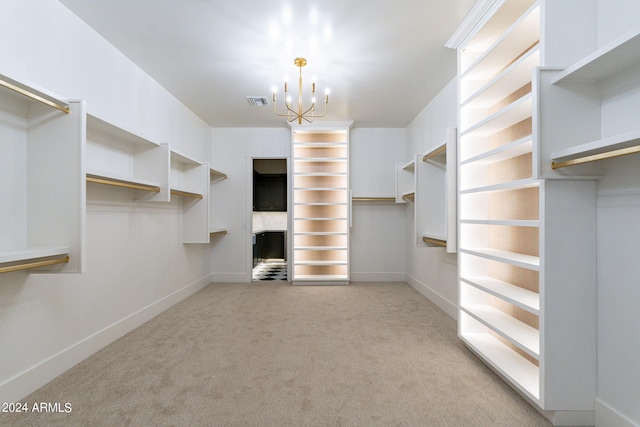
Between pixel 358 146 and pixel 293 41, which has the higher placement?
pixel 293 41

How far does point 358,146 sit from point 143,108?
130 inches

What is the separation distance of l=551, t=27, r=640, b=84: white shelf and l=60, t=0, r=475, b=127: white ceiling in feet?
3.52

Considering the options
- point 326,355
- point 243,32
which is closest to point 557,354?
point 326,355

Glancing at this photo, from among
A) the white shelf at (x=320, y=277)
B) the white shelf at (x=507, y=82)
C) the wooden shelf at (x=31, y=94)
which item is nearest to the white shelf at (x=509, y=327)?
the white shelf at (x=507, y=82)

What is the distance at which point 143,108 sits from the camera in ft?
10.3

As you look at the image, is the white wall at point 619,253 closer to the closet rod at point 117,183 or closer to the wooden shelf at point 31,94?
the wooden shelf at point 31,94

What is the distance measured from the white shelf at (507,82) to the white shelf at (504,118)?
0.68 feet

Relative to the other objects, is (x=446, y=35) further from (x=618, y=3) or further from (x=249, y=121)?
(x=249, y=121)

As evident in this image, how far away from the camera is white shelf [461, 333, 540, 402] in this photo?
5.79 feet

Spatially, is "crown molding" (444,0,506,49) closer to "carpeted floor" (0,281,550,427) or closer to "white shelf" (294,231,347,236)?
"carpeted floor" (0,281,550,427)

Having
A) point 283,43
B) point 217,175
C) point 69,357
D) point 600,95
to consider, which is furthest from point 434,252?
point 69,357

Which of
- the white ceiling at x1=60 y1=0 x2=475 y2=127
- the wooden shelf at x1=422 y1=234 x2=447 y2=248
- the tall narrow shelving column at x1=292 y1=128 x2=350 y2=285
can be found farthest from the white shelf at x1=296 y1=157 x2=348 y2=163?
the wooden shelf at x1=422 y1=234 x2=447 y2=248

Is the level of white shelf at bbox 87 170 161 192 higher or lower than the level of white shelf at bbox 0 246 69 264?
higher

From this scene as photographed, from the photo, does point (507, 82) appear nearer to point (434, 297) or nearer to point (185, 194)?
point (434, 297)
